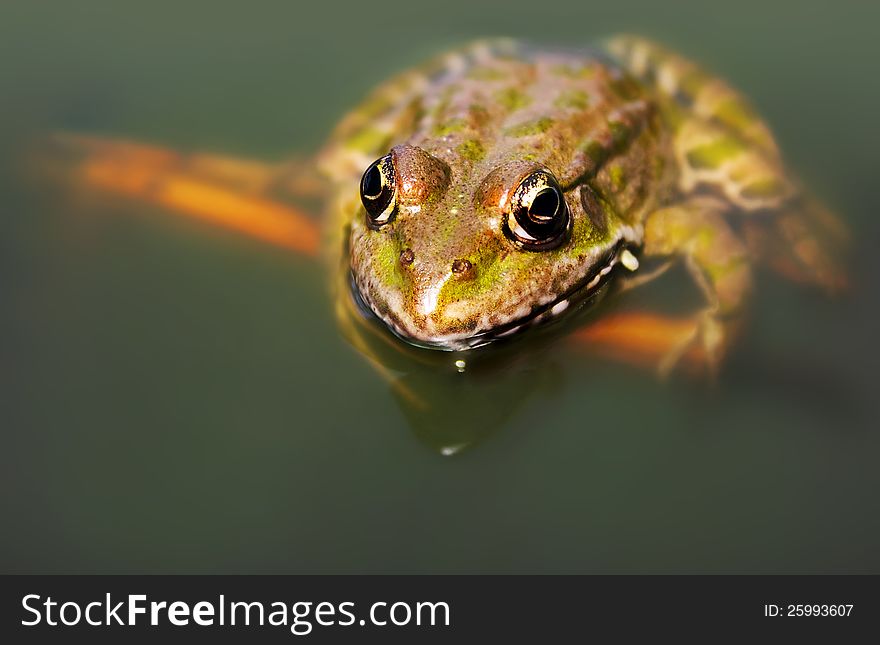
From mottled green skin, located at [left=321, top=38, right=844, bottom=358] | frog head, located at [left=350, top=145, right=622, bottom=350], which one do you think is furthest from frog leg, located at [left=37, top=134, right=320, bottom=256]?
frog head, located at [left=350, top=145, right=622, bottom=350]

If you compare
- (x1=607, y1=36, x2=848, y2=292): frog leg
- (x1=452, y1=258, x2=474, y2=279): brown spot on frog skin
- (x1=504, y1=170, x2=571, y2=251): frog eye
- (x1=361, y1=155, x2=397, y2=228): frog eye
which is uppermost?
(x1=607, y1=36, x2=848, y2=292): frog leg

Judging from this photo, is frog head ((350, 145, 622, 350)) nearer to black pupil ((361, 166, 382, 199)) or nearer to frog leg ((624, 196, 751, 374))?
black pupil ((361, 166, 382, 199))

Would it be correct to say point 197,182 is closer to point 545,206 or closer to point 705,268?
point 545,206

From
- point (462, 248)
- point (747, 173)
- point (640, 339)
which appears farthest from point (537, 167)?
point (747, 173)

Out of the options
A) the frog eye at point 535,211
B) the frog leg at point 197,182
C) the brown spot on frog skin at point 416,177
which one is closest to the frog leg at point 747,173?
the frog eye at point 535,211

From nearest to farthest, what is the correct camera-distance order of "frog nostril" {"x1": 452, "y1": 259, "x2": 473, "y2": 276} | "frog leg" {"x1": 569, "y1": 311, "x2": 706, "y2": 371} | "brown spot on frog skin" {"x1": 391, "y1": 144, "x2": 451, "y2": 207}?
"frog nostril" {"x1": 452, "y1": 259, "x2": 473, "y2": 276}
"brown spot on frog skin" {"x1": 391, "y1": 144, "x2": 451, "y2": 207}
"frog leg" {"x1": 569, "y1": 311, "x2": 706, "y2": 371}

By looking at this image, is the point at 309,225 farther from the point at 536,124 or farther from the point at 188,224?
the point at 536,124

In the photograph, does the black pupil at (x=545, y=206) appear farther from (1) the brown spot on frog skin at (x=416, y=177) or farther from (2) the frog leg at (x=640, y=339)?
(2) the frog leg at (x=640, y=339)

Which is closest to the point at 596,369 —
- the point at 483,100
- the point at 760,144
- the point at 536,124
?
the point at 536,124
